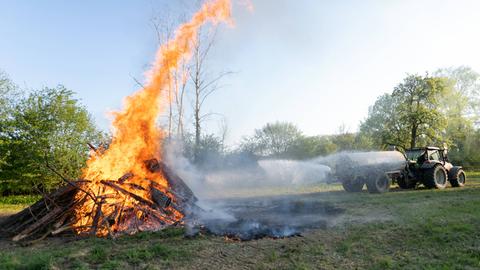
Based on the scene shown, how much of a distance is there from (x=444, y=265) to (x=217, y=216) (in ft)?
20.5

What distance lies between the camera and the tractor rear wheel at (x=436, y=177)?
1645 centimetres

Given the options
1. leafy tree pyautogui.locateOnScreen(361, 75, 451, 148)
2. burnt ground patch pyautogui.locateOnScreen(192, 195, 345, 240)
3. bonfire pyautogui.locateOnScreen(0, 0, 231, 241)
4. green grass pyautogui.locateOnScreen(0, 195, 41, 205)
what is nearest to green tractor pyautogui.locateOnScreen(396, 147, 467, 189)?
burnt ground patch pyautogui.locateOnScreen(192, 195, 345, 240)

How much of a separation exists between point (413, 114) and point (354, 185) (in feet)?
64.4

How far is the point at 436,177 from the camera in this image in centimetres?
1691

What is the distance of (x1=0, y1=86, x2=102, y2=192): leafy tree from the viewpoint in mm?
17844

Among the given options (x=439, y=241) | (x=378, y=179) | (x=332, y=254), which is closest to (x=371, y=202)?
(x=378, y=179)

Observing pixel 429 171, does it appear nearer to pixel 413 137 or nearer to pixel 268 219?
pixel 268 219

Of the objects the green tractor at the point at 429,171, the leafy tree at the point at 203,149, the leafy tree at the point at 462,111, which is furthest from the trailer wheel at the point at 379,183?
the leafy tree at the point at 462,111

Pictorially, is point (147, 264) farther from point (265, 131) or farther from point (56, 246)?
point (265, 131)

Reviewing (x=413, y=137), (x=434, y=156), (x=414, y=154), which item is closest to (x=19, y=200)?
(x=414, y=154)

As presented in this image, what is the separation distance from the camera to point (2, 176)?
1797 centimetres

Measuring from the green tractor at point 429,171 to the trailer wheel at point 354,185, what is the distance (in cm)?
217

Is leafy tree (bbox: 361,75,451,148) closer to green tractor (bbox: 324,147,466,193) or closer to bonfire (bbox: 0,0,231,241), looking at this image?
green tractor (bbox: 324,147,466,193)

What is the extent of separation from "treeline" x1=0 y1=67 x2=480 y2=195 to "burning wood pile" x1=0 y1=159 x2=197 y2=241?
1053 millimetres
